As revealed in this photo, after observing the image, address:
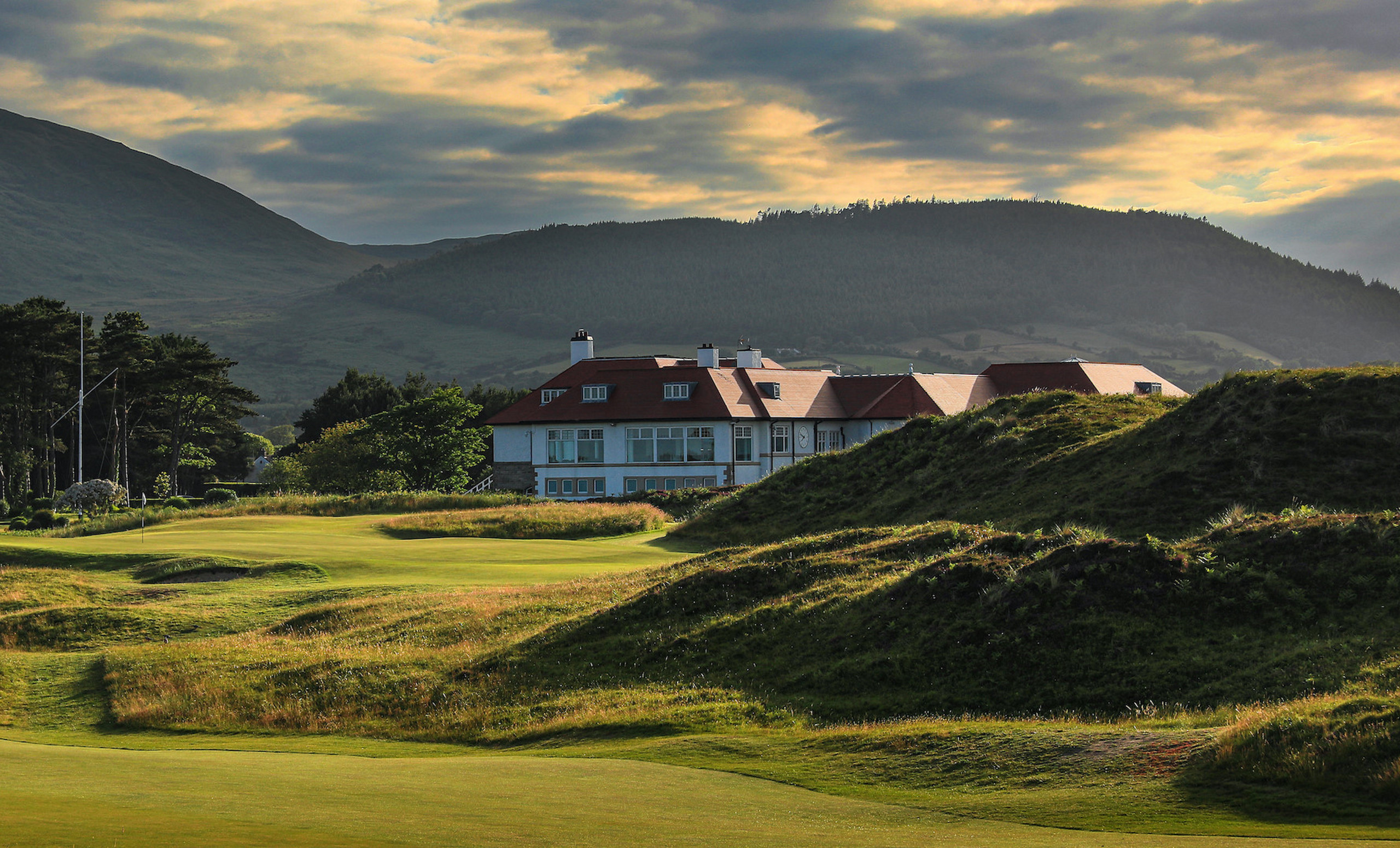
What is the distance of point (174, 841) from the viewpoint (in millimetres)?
8875

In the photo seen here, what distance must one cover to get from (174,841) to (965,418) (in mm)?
41126

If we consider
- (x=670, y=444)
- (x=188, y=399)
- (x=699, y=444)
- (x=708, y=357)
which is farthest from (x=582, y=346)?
(x=188, y=399)

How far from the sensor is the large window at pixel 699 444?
78500 millimetres

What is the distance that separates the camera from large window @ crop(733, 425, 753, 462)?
3093 inches

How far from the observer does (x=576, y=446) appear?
8131cm

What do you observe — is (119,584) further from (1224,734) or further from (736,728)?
(1224,734)

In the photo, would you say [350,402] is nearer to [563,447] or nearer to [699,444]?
[563,447]

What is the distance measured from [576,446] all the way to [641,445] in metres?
4.55

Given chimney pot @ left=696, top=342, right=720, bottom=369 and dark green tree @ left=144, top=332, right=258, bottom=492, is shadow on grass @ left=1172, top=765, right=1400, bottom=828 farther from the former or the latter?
dark green tree @ left=144, top=332, right=258, bottom=492

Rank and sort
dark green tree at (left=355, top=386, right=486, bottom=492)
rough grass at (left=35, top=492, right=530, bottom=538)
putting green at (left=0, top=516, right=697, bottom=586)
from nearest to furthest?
1. putting green at (left=0, top=516, right=697, bottom=586)
2. rough grass at (left=35, top=492, right=530, bottom=538)
3. dark green tree at (left=355, top=386, right=486, bottom=492)

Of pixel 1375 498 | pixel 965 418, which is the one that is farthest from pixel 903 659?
pixel 965 418

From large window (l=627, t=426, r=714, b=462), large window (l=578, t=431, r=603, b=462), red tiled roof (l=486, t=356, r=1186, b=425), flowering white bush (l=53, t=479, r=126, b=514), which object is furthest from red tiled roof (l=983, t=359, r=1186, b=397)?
flowering white bush (l=53, t=479, r=126, b=514)

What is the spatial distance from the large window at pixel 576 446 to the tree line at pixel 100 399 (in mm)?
25740

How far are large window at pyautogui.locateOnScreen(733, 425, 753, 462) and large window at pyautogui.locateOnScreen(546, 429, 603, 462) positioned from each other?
8.71 meters
